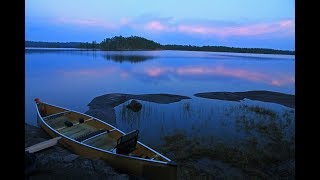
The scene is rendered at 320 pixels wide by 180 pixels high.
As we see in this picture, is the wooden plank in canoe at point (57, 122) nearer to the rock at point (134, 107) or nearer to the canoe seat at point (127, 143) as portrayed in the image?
the canoe seat at point (127, 143)

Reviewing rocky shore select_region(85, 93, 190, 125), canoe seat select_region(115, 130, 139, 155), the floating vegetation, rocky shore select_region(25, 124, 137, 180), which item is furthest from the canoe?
rocky shore select_region(85, 93, 190, 125)

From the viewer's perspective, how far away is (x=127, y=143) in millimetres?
8789

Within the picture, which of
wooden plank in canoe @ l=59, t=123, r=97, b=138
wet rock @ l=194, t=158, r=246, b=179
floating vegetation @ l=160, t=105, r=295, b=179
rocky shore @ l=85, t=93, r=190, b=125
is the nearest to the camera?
wet rock @ l=194, t=158, r=246, b=179

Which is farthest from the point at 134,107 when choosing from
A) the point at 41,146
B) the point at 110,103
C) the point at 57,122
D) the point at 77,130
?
the point at 41,146

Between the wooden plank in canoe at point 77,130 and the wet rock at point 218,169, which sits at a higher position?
the wooden plank in canoe at point 77,130

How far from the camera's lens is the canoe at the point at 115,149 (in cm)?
787

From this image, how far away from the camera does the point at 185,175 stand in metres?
9.32

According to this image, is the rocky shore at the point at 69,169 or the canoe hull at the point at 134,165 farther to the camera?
the canoe hull at the point at 134,165

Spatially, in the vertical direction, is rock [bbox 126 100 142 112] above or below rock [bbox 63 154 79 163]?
above

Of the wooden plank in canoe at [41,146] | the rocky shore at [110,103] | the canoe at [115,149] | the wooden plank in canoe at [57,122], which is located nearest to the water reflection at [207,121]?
the rocky shore at [110,103]

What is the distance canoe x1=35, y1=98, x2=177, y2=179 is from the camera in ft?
25.8

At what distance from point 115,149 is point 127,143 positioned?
71cm

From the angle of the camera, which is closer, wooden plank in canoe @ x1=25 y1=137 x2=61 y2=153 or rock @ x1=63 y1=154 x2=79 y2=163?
rock @ x1=63 y1=154 x2=79 y2=163

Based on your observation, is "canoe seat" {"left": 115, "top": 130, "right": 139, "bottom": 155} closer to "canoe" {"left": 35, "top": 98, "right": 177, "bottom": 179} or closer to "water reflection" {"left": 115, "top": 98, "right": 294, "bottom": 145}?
"canoe" {"left": 35, "top": 98, "right": 177, "bottom": 179}
